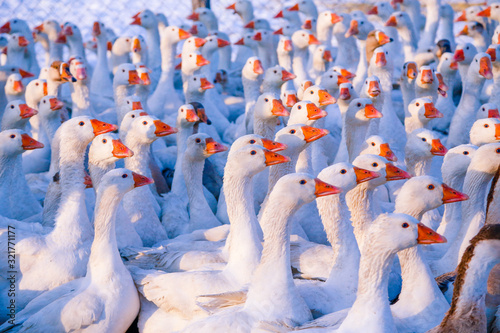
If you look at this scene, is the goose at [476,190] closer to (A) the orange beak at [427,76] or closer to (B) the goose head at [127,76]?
(A) the orange beak at [427,76]

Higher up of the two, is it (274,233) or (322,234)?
(274,233)

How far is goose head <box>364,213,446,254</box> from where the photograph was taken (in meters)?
4.85

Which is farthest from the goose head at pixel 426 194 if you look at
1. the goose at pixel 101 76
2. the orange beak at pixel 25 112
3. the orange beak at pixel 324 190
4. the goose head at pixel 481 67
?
the goose at pixel 101 76

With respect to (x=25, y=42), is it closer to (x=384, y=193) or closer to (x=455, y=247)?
(x=384, y=193)

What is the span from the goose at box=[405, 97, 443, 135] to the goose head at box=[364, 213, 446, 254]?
4.14m

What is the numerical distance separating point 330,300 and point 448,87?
21.3 ft

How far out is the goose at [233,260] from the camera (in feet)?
18.6

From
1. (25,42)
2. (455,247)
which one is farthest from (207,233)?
(25,42)

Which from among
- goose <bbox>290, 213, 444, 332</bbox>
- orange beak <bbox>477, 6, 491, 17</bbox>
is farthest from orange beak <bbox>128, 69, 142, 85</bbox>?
orange beak <bbox>477, 6, 491, 17</bbox>

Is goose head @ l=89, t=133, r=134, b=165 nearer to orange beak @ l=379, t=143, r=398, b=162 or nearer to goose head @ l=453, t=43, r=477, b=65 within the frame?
orange beak @ l=379, t=143, r=398, b=162

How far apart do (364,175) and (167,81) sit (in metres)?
6.44

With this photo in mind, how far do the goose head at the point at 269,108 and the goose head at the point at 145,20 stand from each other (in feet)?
20.4

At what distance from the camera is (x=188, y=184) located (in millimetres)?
8133

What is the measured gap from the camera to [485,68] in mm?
9773
